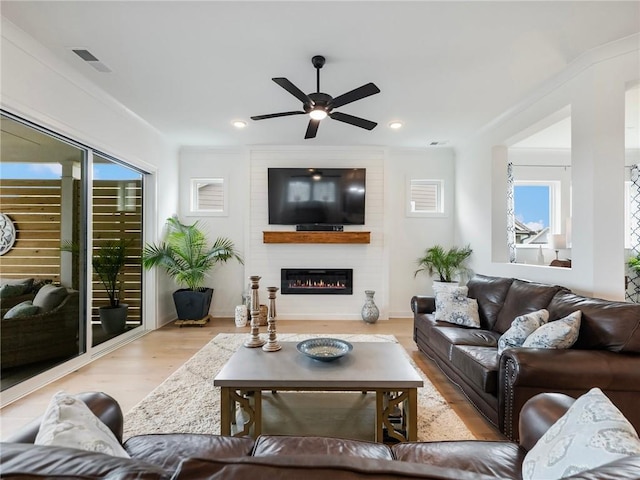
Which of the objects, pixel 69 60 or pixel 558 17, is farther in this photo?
pixel 69 60

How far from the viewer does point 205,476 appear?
500mm

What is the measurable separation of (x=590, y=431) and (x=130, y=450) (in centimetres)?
154

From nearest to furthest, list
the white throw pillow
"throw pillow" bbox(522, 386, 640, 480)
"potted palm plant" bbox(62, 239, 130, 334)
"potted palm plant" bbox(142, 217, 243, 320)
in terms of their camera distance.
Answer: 1. "throw pillow" bbox(522, 386, 640, 480)
2. the white throw pillow
3. "potted palm plant" bbox(62, 239, 130, 334)
4. "potted palm plant" bbox(142, 217, 243, 320)

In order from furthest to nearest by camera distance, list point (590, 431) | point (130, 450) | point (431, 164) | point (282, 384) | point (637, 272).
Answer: point (431, 164) < point (637, 272) < point (282, 384) < point (130, 450) < point (590, 431)

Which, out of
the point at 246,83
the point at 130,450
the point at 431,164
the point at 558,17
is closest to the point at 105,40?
the point at 246,83

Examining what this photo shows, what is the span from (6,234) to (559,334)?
417 centimetres

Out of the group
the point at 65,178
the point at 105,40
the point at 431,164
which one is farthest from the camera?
the point at 431,164

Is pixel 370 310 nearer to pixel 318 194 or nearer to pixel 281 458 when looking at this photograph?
pixel 318 194

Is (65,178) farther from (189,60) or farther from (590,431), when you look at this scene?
(590,431)

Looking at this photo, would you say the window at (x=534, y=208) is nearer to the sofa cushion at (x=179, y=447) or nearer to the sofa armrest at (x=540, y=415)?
the sofa armrest at (x=540, y=415)

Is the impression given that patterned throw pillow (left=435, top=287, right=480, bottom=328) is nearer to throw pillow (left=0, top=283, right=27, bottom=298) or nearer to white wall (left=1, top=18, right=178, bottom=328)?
throw pillow (left=0, top=283, right=27, bottom=298)

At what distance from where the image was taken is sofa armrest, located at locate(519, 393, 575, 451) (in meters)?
1.17

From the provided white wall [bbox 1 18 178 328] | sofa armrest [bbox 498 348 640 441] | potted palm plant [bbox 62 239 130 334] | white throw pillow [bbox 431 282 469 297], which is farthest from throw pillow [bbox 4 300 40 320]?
white throw pillow [bbox 431 282 469 297]

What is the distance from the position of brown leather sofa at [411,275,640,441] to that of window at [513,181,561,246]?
10.3 feet
